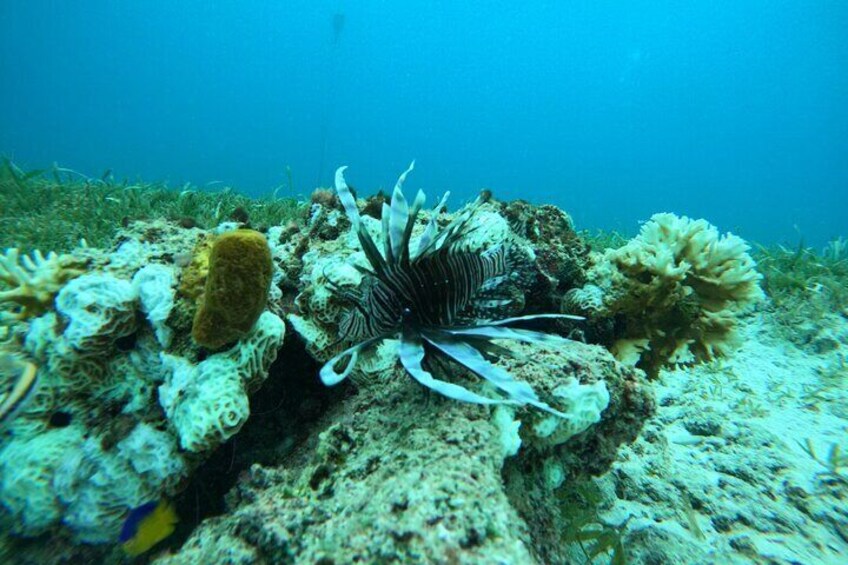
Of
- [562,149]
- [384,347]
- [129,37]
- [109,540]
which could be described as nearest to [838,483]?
[384,347]

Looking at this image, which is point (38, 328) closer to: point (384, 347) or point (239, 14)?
point (384, 347)

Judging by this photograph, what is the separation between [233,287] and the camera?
1900 millimetres

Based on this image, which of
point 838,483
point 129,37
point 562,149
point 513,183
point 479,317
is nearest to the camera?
point 479,317

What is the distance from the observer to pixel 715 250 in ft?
10.6

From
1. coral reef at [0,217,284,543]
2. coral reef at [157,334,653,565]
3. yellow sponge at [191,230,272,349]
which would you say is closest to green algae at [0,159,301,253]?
coral reef at [0,217,284,543]

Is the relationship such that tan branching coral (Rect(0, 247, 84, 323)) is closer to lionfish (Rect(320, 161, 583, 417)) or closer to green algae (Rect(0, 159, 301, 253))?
green algae (Rect(0, 159, 301, 253))

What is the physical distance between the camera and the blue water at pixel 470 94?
94375 millimetres

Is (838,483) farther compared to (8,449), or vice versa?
(838,483)

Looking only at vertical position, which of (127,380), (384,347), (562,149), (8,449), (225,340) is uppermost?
(562,149)

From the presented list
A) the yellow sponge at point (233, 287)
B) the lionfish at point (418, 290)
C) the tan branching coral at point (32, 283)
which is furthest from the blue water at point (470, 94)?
the tan branching coral at point (32, 283)

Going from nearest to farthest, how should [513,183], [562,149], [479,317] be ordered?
[479,317]
[513,183]
[562,149]

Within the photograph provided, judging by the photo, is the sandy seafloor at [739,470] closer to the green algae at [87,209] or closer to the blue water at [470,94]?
the green algae at [87,209]

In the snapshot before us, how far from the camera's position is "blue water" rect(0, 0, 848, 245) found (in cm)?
9438

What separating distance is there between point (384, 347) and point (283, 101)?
15410 cm
